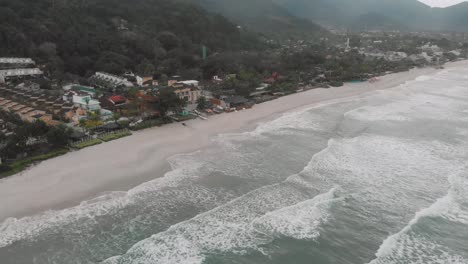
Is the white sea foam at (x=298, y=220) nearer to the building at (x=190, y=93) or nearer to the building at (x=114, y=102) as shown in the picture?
the building at (x=114, y=102)

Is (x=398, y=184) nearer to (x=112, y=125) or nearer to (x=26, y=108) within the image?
(x=112, y=125)

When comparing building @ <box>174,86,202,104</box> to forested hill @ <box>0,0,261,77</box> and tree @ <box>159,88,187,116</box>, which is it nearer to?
tree @ <box>159,88,187,116</box>

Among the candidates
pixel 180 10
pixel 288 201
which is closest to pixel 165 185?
pixel 288 201

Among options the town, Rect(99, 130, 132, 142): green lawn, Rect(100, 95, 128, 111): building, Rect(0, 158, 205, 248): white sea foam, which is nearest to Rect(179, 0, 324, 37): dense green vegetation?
the town

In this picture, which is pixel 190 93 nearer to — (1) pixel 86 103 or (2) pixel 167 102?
(2) pixel 167 102

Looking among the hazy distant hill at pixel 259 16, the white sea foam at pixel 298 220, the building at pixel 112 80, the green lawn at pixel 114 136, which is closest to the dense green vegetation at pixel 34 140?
the green lawn at pixel 114 136

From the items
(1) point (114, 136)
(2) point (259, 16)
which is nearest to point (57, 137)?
(1) point (114, 136)
